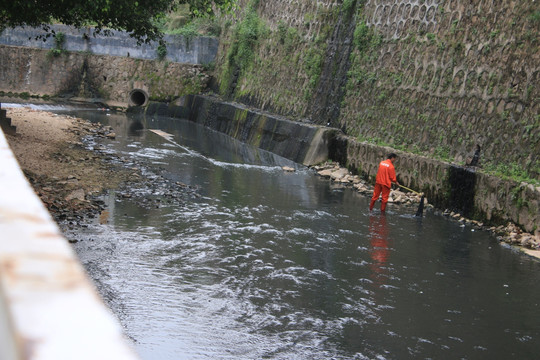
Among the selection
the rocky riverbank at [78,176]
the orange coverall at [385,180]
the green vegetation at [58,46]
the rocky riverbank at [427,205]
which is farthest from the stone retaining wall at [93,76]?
the orange coverall at [385,180]

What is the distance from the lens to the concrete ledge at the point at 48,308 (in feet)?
3.25

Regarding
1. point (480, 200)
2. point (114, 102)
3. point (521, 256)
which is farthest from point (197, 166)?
point (114, 102)

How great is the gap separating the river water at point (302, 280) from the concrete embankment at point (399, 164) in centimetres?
59

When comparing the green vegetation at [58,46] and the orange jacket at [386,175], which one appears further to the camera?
the green vegetation at [58,46]

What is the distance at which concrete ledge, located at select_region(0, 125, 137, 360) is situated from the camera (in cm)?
99

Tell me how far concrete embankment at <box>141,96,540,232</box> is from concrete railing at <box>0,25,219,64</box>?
14.0 ft

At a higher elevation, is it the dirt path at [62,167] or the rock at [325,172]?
the rock at [325,172]

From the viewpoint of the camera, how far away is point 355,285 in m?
8.12

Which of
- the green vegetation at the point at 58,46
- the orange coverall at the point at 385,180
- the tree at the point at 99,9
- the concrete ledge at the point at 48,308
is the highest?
the tree at the point at 99,9

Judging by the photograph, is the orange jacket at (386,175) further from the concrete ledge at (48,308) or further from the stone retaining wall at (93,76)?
the stone retaining wall at (93,76)

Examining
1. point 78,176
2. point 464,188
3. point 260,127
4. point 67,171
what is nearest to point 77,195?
point 78,176

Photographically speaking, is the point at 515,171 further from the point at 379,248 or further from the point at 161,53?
the point at 161,53

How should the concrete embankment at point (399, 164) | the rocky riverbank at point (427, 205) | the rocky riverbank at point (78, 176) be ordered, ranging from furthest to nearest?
the concrete embankment at point (399, 164) < the rocky riverbank at point (427, 205) < the rocky riverbank at point (78, 176)

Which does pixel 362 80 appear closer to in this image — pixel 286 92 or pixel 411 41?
pixel 411 41
